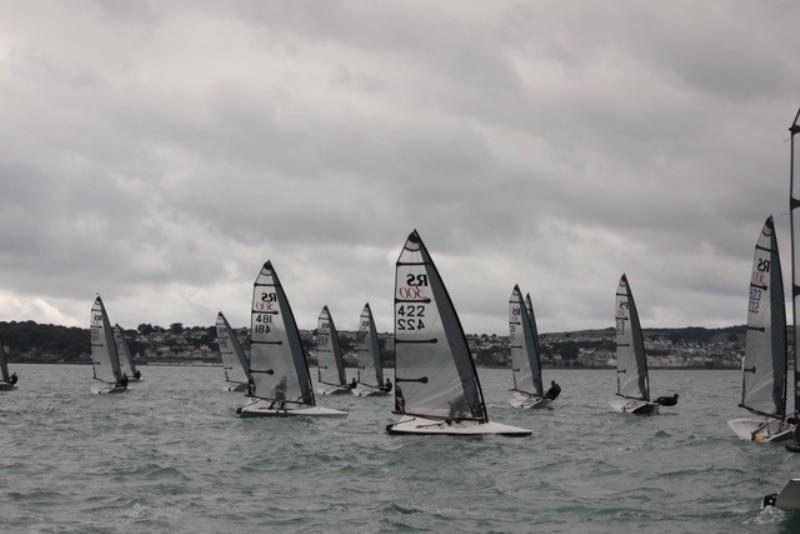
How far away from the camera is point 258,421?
3878 cm

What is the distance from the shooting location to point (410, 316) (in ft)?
103

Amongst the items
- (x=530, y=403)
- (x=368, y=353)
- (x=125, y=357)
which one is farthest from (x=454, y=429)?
(x=125, y=357)

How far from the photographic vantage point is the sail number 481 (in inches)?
1235

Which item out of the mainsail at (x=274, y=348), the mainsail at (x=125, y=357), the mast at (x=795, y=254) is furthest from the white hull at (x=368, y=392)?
the mast at (x=795, y=254)

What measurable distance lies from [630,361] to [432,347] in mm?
19917

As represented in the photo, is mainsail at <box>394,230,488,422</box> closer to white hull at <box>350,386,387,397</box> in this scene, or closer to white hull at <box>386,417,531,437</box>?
white hull at <box>386,417,531,437</box>

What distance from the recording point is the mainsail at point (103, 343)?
60.9 m

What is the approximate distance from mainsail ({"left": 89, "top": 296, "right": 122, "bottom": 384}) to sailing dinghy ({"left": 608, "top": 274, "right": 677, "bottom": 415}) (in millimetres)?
29429

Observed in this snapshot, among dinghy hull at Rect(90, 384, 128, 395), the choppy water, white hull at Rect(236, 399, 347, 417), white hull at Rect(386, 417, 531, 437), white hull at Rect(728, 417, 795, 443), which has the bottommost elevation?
the choppy water

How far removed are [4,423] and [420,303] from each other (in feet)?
55.7

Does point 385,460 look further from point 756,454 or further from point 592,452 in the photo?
point 756,454

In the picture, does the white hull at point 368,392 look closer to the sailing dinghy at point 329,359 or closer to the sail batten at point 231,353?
the sailing dinghy at point 329,359

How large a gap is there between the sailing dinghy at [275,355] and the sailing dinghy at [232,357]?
2947 cm

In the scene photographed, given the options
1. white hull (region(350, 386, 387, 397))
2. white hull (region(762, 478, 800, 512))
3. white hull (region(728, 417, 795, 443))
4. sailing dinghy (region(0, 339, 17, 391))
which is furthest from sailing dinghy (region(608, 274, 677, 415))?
sailing dinghy (region(0, 339, 17, 391))
